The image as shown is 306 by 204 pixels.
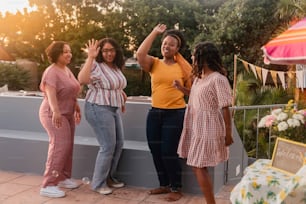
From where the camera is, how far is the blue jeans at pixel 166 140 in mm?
3230

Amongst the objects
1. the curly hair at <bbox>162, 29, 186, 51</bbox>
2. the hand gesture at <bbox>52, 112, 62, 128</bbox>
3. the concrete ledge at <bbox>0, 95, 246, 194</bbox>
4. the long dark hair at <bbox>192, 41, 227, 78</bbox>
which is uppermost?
the curly hair at <bbox>162, 29, 186, 51</bbox>

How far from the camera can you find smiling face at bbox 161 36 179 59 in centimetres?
317

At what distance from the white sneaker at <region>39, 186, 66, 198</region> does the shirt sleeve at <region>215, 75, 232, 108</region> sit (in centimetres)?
171

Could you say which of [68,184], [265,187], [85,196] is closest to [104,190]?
[85,196]

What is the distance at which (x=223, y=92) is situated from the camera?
8.67 ft

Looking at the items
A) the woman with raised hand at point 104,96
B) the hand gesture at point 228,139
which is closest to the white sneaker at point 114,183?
the woman with raised hand at point 104,96

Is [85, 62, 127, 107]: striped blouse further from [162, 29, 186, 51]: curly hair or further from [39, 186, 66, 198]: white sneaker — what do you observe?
[39, 186, 66, 198]: white sneaker

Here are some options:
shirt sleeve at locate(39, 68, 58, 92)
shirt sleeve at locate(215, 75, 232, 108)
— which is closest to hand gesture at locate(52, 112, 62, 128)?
shirt sleeve at locate(39, 68, 58, 92)

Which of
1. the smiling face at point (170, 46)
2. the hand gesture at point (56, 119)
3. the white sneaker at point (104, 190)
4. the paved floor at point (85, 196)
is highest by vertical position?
the smiling face at point (170, 46)

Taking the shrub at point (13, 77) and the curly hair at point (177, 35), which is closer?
the curly hair at point (177, 35)

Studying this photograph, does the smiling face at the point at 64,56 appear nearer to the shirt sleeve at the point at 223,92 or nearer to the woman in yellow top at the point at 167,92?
the woman in yellow top at the point at 167,92

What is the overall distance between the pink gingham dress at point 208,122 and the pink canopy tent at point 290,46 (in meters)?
0.39

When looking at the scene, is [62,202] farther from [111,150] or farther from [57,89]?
[57,89]

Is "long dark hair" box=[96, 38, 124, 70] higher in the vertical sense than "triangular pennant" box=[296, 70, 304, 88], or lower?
higher
